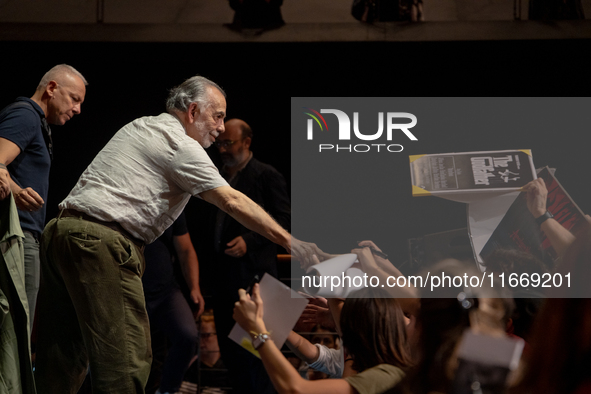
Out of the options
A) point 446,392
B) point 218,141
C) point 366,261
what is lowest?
point 446,392

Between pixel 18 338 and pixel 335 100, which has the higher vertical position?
pixel 335 100

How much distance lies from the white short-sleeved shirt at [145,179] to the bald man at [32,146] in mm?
367

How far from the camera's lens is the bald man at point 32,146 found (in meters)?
2.13

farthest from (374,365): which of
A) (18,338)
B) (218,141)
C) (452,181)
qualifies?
(218,141)

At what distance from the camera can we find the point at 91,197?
178 cm

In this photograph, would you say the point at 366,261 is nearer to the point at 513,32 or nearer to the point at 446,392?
the point at 446,392

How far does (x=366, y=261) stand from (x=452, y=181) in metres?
0.83

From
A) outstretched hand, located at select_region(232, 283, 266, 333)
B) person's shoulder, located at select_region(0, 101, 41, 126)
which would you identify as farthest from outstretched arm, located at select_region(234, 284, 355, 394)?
person's shoulder, located at select_region(0, 101, 41, 126)

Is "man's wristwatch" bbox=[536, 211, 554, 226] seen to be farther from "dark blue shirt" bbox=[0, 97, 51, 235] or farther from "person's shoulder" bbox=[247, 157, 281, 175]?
"dark blue shirt" bbox=[0, 97, 51, 235]

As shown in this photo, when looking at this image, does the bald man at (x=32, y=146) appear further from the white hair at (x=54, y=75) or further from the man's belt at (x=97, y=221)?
the man's belt at (x=97, y=221)

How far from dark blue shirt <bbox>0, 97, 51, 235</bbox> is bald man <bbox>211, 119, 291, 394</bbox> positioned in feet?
3.49

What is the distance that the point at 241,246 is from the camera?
10.2ft

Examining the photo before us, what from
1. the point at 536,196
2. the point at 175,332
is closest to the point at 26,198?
the point at 175,332

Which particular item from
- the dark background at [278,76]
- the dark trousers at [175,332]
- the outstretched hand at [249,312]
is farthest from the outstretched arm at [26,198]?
the dark background at [278,76]
